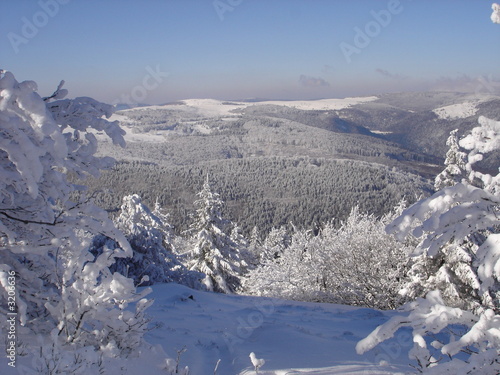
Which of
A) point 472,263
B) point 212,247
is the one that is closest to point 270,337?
point 472,263

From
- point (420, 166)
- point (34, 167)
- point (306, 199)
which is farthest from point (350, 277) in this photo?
point (420, 166)

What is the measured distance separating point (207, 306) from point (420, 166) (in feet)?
608

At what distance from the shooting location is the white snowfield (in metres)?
4.88

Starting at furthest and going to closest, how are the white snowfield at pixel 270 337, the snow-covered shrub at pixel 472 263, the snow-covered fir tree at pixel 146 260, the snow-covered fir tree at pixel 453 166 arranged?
the snow-covered fir tree at pixel 146 260 < the snow-covered fir tree at pixel 453 166 < the white snowfield at pixel 270 337 < the snow-covered shrub at pixel 472 263

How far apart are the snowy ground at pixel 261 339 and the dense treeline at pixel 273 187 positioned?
3496 inches

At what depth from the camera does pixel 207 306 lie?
9164 millimetres

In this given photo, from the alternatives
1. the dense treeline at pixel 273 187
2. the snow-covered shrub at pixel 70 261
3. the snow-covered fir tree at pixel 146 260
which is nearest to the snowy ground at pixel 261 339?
the snow-covered shrub at pixel 70 261

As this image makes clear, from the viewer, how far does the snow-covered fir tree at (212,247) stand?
2183 centimetres

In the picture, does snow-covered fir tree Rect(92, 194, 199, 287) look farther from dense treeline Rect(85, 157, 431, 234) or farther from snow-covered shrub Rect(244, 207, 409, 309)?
dense treeline Rect(85, 157, 431, 234)

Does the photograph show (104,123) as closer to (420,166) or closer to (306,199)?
(306,199)

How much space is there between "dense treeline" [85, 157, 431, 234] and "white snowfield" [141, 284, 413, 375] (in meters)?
88.6

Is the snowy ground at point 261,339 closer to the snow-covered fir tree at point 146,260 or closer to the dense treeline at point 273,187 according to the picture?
the snow-covered fir tree at point 146,260

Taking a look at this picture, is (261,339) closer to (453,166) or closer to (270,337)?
(270,337)

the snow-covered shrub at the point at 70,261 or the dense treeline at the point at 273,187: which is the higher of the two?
the snow-covered shrub at the point at 70,261
